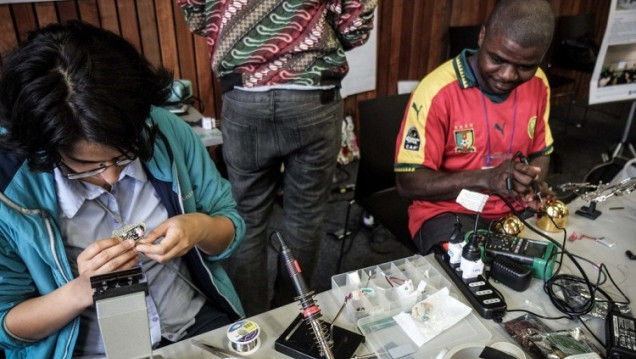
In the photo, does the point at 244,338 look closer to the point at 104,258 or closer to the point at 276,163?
the point at 104,258

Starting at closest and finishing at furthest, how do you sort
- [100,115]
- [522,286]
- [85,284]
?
[100,115] < [85,284] < [522,286]

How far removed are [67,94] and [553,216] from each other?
46.3 inches

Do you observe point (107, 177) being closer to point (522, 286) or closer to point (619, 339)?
point (522, 286)

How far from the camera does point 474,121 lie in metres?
1.58

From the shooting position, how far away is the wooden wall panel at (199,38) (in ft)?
7.22

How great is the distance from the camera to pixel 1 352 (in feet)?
3.75

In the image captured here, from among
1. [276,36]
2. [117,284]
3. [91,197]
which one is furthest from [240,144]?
[117,284]

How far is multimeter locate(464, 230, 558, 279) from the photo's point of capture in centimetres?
106

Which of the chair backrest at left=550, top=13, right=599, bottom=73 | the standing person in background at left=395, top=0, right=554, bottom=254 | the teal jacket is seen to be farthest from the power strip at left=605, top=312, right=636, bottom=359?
the chair backrest at left=550, top=13, right=599, bottom=73

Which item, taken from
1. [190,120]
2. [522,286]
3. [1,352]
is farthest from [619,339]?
[190,120]

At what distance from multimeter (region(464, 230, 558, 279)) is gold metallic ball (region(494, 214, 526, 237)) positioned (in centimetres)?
5

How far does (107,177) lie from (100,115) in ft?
0.61

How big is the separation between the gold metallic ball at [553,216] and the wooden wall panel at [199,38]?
107cm

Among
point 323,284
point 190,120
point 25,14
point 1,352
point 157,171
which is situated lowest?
point 323,284
